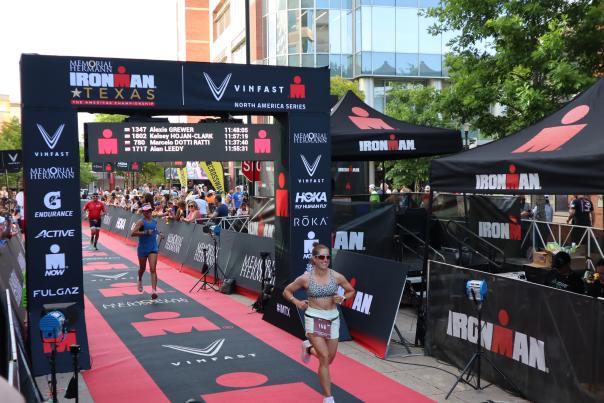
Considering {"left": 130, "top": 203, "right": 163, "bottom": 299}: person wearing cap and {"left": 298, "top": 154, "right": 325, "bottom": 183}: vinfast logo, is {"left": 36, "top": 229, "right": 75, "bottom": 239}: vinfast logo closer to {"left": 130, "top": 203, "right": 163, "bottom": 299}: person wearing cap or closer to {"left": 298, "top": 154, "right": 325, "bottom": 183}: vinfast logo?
{"left": 298, "top": 154, "right": 325, "bottom": 183}: vinfast logo

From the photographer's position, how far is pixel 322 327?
6.99 meters

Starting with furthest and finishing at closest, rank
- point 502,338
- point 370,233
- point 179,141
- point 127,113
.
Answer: point 370,233, point 179,141, point 127,113, point 502,338

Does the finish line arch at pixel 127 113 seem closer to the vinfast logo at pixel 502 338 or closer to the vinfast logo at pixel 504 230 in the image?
the vinfast logo at pixel 502 338

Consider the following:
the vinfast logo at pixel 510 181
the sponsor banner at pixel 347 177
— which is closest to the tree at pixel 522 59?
the sponsor banner at pixel 347 177

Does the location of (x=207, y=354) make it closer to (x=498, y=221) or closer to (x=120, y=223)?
(x=498, y=221)

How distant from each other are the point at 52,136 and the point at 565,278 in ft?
22.9

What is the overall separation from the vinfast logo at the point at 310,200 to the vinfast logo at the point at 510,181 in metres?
3.01

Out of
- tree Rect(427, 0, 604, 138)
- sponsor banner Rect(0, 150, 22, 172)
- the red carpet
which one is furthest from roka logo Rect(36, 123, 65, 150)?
sponsor banner Rect(0, 150, 22, 172)

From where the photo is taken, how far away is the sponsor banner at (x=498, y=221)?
13070 millimetres

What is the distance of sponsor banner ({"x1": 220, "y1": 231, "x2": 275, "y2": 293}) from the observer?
13337 millimetres

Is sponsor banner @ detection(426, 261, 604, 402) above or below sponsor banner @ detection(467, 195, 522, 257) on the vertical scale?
below

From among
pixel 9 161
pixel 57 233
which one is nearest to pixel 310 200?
pixel 57 233

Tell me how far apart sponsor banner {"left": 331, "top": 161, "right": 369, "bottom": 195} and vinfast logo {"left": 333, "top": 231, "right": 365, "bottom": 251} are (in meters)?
6.79

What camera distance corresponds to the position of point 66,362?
855 centimetres
